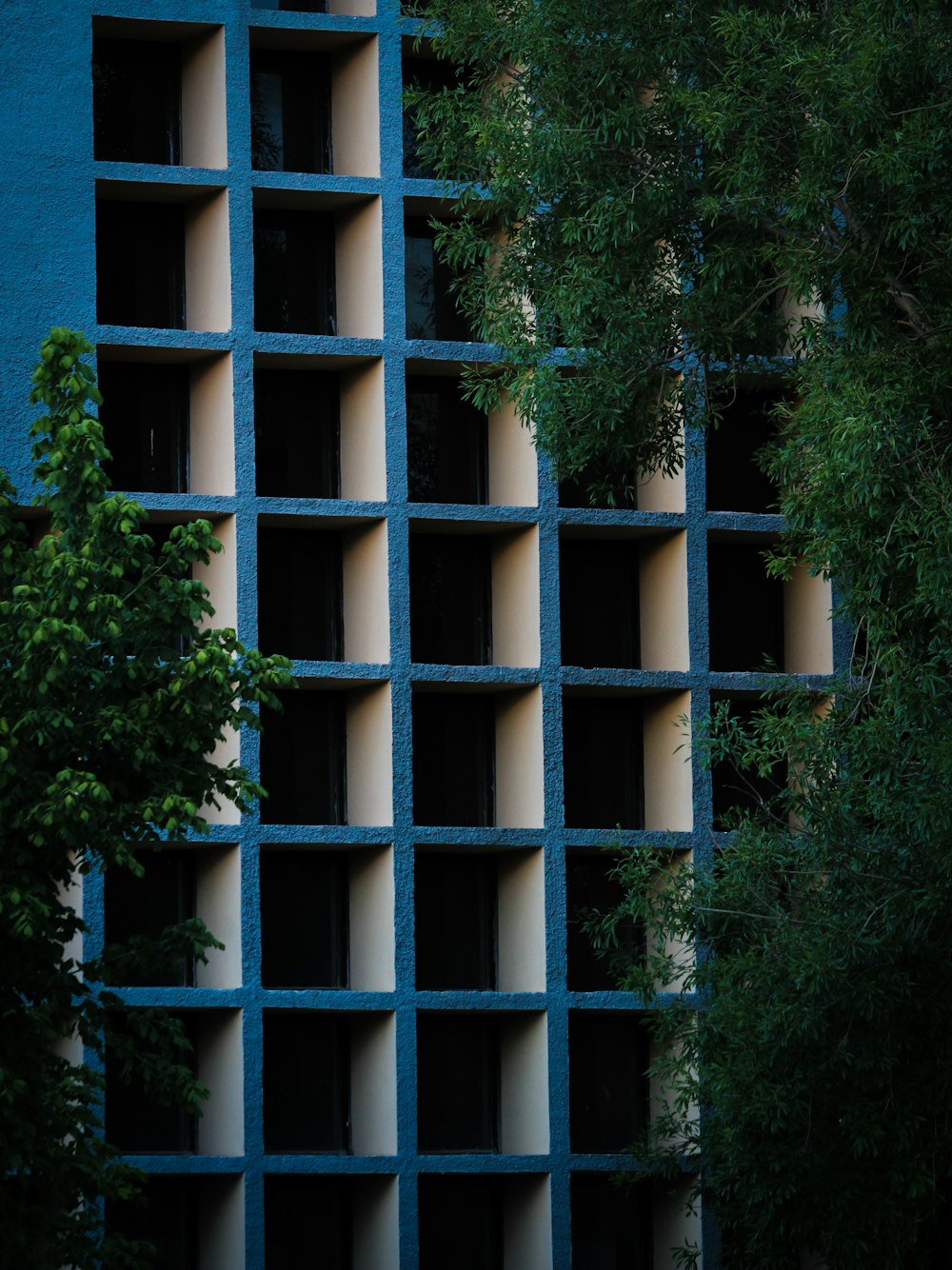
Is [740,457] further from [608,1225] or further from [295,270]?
[608,1225]

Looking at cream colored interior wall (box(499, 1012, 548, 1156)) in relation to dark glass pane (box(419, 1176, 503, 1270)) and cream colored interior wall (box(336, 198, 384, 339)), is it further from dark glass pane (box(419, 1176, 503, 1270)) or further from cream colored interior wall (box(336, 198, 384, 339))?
cream colored interior wall (box(336, 198, 384, 339))

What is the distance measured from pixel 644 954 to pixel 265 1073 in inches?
148

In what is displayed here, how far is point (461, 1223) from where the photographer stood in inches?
782

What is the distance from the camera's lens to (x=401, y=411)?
20.0m

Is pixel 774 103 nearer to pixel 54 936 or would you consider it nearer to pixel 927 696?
pixel 927 696

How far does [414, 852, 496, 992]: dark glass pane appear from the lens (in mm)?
20266

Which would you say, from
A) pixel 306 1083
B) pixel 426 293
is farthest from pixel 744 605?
pixel 306 1083

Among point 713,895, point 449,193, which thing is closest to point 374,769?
point 713,895

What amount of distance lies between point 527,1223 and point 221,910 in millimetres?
4015

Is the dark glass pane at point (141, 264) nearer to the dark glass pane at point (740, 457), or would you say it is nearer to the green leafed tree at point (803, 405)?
the green leafed tree at point (803, 405)

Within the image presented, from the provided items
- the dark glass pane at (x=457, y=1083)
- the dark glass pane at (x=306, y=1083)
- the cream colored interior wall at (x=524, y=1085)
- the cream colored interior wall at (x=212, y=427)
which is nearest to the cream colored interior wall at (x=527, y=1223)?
the cream colored interior wall at (x=524, y=1085)

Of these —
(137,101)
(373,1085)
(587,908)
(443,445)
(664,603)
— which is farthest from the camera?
(443,445)

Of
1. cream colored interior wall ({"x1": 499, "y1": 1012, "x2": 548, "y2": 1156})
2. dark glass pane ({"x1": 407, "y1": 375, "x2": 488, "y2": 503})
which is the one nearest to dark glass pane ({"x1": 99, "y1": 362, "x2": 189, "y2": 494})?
dark glass pane ({"x1": 407, "y1": 375, "x2": 488, "y2": 503})

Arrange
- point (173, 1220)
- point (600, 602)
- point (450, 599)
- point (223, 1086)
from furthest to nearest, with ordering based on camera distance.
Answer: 1. point (600, 602)
2. point (450, 599)
3. point (173, 1220)
4. point (223, 1086)
